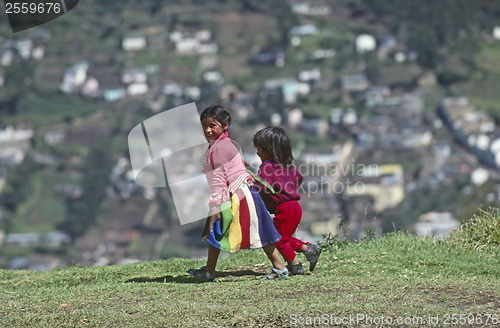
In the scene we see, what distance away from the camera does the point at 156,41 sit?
13288 cm

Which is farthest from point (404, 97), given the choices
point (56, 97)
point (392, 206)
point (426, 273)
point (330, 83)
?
point (426, 273)

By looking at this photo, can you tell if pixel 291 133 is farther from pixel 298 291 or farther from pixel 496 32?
pixel 298 291

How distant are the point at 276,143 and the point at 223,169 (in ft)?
1.69

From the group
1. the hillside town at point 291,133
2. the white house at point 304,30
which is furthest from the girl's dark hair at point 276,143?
the white house at point 304,30

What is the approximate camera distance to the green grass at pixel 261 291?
4.93 metres

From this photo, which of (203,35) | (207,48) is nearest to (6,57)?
(203,35)

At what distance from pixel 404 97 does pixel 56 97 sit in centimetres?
4523

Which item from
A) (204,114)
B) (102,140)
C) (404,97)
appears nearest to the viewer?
(204,114)

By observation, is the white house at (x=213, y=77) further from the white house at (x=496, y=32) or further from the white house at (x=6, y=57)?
the white house at (x=496, y=32)

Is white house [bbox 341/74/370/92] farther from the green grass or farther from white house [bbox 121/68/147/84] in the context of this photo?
the green grass

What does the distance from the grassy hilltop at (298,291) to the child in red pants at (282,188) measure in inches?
7.7

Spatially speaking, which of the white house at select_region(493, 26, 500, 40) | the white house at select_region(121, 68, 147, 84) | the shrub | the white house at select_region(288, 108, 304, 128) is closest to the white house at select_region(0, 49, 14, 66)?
the white house at select_region(121, 68, 147, 84)

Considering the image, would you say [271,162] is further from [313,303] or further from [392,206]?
[392,206]

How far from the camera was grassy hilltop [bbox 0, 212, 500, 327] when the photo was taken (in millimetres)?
4891
